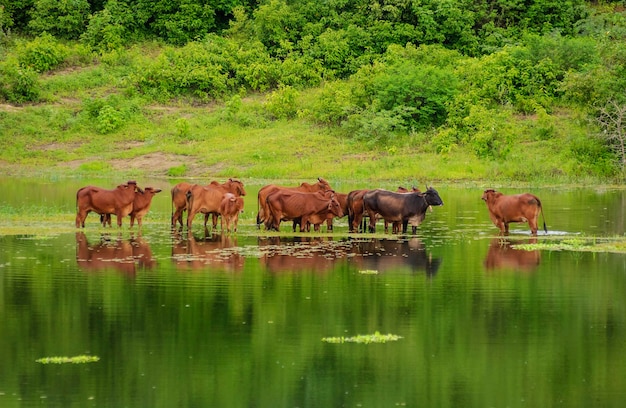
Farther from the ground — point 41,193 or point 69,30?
point 69,30

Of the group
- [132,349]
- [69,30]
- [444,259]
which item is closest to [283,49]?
[69,30]

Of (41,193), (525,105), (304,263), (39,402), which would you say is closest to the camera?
(39,402)

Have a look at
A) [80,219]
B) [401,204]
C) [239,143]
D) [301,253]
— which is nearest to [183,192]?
[80,219]

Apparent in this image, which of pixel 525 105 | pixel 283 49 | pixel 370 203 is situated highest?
pixel 283 49

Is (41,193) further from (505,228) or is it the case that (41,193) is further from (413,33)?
(413,33)

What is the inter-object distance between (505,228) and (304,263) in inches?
263

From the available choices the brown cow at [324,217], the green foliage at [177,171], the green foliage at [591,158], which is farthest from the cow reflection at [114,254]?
the green foliage at [591,158]

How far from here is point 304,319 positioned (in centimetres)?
1514

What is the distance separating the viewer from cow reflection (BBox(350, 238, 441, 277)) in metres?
19.8

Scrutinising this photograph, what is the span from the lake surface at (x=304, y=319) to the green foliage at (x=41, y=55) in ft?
88.7

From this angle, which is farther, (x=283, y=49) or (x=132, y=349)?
(x=283, y=49)

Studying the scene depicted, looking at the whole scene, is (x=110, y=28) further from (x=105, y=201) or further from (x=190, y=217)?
(x=105, y=201)

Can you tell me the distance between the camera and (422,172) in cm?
4012

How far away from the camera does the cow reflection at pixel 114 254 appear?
19.4 meters
